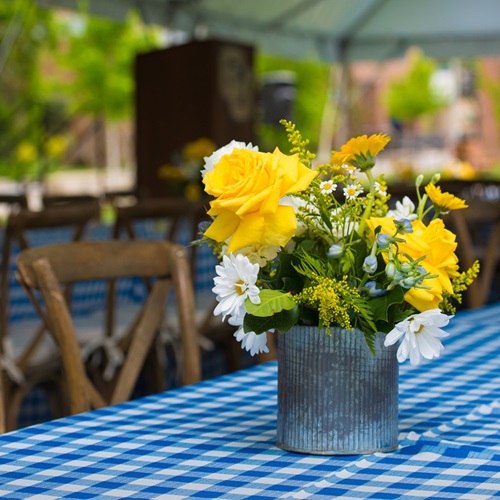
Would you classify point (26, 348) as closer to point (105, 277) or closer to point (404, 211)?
point (105, 277)

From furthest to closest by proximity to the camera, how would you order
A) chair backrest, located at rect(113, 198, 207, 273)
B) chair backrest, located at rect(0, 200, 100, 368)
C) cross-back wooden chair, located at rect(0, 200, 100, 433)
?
chair backrest, located at rect(113, 198, 207, 273) → chair backrest, located at rect(0, 200, 100, 368) → cross-back wooden chair, located at rect(0, 200, 100, 433)

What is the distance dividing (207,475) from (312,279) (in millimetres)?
263

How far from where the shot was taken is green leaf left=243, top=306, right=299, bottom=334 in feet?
4.09

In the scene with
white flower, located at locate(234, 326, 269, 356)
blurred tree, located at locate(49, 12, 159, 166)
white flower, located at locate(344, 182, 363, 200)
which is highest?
blurred tree, located at locate(49, 12, 159, 166)

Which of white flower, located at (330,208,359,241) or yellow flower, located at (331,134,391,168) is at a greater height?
yellow flower, located at (331,134,391,168)

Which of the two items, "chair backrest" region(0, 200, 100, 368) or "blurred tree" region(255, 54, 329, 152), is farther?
"blurred tree" region(255, 54, 329, 152)

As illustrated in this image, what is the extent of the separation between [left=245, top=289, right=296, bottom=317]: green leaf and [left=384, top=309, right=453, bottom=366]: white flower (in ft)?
0.41

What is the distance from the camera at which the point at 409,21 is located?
10102 millimetres

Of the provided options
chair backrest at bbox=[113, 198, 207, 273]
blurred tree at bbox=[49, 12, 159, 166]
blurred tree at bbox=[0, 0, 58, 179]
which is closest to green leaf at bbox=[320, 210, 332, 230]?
chair backrest at bbox=[113, 198, 207, 273]

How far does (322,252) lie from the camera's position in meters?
1.31

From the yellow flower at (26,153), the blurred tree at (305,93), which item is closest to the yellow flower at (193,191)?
the yellow flower at (26,153)

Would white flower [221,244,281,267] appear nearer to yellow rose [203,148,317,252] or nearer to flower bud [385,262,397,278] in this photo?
yellow rose [203,148,317,252]

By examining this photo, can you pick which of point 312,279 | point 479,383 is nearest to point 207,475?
point 312,279

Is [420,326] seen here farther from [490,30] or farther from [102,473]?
[490,30]
